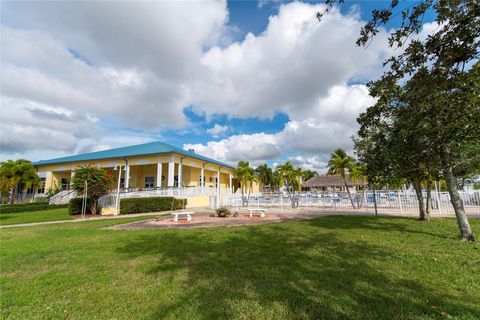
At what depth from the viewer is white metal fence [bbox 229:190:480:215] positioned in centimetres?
1553

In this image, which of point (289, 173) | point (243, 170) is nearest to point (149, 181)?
point (243, 170)

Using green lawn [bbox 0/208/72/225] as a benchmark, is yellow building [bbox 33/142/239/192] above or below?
above

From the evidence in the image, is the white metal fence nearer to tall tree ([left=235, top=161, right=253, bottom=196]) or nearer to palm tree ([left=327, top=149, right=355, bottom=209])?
palm tree ([left=327, top=149, right=355, bottom=209])

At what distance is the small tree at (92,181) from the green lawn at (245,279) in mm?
9681

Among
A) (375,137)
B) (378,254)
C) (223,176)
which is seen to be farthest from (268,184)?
(378,254)

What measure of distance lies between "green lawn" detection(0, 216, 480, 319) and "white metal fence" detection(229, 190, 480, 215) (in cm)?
973

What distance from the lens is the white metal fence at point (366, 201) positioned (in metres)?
15.5

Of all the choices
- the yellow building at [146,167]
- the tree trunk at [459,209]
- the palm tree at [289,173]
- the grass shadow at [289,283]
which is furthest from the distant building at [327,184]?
the grass shadow at [289,283]

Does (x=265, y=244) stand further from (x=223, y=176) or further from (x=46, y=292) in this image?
(x=223, y=176)

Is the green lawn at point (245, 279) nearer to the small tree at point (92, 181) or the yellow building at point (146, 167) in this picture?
the small tree at point (92, 181)

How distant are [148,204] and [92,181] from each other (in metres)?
4.36

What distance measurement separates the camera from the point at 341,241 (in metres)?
7.13

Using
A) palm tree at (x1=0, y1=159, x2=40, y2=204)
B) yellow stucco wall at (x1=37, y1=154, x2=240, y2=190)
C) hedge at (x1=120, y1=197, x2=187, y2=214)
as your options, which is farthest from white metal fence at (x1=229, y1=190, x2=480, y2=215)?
palm tree at (x1=0, y1=159, x2=40, y2=204)

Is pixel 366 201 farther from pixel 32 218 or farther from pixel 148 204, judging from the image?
pixel 32 218
